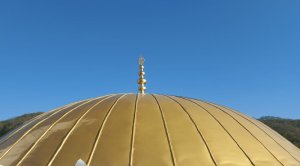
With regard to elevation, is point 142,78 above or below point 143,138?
above

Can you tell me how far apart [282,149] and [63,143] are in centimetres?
564

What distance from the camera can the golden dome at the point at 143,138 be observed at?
9356 millimetres

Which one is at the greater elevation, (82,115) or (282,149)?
(82,115)

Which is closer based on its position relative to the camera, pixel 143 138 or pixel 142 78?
pixel 143 138

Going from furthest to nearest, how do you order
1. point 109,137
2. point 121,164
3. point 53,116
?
point 53,116 → point 109,137 → point 121,164

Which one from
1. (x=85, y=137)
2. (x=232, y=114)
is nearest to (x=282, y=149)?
(x=232, y=114)

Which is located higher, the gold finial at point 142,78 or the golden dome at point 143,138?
the gold finial at point 142,78

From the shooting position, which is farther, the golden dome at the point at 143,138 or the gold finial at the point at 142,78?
the gold finial at the point at 142,78

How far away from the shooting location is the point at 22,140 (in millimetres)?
10812

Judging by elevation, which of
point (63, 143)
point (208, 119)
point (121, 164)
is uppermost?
point (208, 119)

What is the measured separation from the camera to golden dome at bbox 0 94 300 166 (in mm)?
9356

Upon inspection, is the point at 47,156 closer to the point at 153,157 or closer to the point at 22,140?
the point at 22,140

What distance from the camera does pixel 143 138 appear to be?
383 inches

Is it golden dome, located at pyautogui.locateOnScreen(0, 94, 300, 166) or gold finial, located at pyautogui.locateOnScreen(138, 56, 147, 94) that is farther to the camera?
gold finial, located at pyautogui.locateOnScreen(138, 56, 147, 94)
